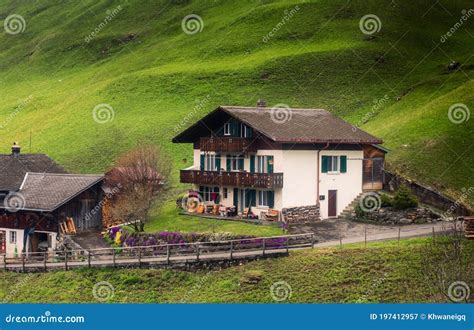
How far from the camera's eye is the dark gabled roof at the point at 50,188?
61.1 metres

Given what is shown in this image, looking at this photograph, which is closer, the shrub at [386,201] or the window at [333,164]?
A: the shrub at [386,201]

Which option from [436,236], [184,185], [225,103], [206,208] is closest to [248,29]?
[225,103]

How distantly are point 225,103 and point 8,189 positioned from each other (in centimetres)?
4430

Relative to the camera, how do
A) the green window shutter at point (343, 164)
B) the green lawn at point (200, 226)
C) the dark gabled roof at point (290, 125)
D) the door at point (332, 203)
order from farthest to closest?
the green window shutter at point (343, 164)
the door at point (332, 203)
the dark gabled roof at point (290, 125)
the green lawn at point (200, 226)

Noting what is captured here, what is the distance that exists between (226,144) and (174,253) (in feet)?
44.5

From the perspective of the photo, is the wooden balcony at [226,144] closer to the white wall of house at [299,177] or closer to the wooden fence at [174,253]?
the white wall of house at [299,177]

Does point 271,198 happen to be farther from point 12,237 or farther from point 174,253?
point 12,237

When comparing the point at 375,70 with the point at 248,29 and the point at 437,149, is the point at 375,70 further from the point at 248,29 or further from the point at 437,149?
the point at 437,149

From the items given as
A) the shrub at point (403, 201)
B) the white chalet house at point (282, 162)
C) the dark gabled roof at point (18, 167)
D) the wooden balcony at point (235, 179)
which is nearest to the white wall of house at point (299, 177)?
the white chalet house at point (282, 162)

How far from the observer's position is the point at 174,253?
51.0 metres

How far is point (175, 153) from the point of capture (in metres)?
90.7

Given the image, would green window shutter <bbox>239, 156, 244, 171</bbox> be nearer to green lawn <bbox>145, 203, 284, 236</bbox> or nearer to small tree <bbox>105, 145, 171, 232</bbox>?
green lawn <bbox>145, 203, 284, 236</bbox>

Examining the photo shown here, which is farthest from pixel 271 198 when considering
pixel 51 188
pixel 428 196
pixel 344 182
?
pixel 51 188

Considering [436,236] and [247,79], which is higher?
[247,79]
